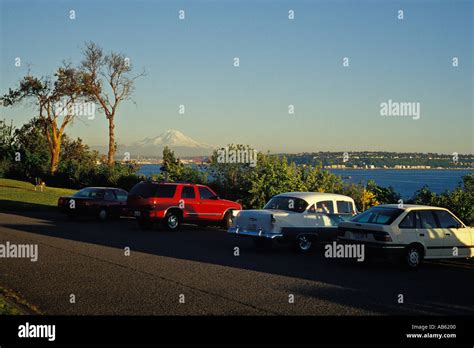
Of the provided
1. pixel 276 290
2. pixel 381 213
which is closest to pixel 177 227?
pixel 381 213

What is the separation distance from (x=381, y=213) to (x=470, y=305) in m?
4.96

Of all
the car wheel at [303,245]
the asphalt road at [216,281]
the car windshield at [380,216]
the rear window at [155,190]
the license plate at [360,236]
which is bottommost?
the asphalt road at [216,281]

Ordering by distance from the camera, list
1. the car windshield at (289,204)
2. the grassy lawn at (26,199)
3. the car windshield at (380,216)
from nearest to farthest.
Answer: the car windshield at (380,216) < the car windshield at (289,204) < the grassy lawn at (26,199)

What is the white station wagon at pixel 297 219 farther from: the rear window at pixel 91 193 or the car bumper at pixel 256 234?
the rear window at pixel 91 193

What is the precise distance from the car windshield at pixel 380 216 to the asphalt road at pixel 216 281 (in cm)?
109

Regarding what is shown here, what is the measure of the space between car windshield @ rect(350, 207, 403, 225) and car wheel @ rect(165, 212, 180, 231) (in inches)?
401

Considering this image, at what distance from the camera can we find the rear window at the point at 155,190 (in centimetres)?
2441

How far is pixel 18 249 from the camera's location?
681 inches

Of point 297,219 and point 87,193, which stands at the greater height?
point 87,193

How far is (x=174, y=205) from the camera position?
24453 millimetres

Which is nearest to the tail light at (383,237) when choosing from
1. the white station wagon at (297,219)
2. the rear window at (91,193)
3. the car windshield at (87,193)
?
the white station wagon at (297,219)

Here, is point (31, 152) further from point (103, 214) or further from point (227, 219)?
point (227, 219)

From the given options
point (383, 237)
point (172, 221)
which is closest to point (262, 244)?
point (383, 237)

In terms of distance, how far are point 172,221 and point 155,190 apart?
4.36 feet
